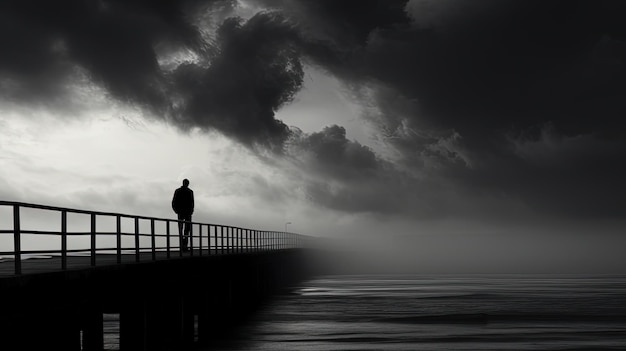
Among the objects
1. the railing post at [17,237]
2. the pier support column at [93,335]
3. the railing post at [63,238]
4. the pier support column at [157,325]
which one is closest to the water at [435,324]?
the pier support column at [157,325]

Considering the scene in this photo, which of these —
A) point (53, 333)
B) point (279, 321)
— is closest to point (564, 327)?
point (279, 321)

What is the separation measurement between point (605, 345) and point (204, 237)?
42.4 ft

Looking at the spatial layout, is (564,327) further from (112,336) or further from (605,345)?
(112,336)

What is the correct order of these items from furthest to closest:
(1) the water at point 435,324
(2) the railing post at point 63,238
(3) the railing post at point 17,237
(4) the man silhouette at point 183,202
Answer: (1) the water at point 435,324
(4) the man silhouette at point 183,202
(2) the railing post at point 63,238
(3) the railing post at point 17,237

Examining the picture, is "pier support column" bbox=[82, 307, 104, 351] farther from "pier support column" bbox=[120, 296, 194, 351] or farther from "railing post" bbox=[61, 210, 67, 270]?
"railing post" bbox=[61, 210, 67, 270]

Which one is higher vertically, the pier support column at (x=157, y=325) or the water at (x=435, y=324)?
the pier support column at (x=157, y=325)

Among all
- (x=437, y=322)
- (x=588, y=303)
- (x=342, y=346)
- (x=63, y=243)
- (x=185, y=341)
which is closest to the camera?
(x=63, y=243)

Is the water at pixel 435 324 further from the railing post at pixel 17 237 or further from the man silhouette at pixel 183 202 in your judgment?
the railing post at pixel 17 237

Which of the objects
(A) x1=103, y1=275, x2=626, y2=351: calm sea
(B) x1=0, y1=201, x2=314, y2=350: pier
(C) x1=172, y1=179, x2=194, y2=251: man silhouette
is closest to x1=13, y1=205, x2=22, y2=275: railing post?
(B) x1=0, y1=201, x2=314, y2=350: pier

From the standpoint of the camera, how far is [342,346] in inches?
1249

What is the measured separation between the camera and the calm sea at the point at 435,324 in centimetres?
3253

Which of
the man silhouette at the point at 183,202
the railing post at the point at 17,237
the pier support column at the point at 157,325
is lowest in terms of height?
the pier support column at the point at 157,325

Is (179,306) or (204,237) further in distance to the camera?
(204,237)

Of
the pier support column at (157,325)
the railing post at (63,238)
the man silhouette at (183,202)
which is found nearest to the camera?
the railing post at (63,238)
